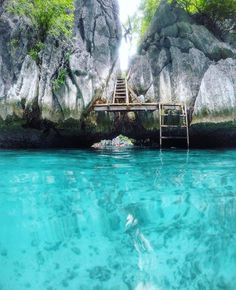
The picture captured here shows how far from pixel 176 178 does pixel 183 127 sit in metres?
7.63

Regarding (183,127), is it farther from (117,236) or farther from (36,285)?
(36,285)

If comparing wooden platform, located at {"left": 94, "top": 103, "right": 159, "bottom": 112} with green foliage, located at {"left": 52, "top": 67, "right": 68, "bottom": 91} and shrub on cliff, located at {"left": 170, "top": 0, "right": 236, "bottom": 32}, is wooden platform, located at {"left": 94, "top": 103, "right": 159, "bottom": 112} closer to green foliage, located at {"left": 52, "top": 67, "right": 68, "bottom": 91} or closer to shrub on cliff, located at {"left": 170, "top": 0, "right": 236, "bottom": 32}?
green foliage, located at {"left": 52, "top": 67, "right": 68, "bottom": 91}

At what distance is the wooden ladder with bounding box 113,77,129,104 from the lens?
1491cm

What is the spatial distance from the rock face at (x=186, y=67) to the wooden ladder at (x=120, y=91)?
585 mm

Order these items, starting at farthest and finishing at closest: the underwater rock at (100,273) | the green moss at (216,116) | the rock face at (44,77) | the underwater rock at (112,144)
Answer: the underwater rock at (112,144)
the green moss at (216,116)
the rock face at (44,77)
the underwater rock at (100,273)

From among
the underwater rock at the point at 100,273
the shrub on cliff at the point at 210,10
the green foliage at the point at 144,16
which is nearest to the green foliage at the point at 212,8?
the shrub on cliff at the point at 210,10

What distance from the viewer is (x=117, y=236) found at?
3852mm

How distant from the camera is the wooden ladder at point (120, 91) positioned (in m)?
14.9

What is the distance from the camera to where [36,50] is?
44.8 feet

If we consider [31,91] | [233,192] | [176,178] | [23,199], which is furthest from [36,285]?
[31,91]

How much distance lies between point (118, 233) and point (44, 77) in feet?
35.6

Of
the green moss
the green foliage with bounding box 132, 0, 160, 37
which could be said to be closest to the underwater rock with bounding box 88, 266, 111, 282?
the green moss

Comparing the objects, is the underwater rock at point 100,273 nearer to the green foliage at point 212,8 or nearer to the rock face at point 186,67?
the rock face at point 186,67

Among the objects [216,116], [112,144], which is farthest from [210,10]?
[112,144]
